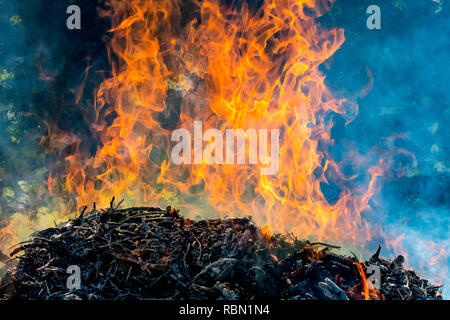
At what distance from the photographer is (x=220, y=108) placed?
10.9 m

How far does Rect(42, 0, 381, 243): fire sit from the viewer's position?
10.6 m

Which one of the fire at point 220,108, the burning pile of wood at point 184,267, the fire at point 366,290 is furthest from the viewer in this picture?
the fire at point 220,108

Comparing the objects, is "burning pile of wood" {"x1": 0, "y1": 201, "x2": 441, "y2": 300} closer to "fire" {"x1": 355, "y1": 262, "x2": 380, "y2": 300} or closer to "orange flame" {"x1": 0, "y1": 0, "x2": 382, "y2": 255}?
"fire" {"x1": 355, "y1": 262, "x2": 380, "y2": 300}

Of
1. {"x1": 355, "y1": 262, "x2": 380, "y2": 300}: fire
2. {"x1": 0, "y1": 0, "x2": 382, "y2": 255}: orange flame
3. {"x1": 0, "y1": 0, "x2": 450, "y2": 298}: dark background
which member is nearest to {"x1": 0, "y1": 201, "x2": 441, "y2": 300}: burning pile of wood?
{"x1": 355, "y1": 262, "x2": 380, "y2": 300}: fire

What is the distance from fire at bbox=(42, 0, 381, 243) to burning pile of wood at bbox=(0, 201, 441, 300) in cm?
418

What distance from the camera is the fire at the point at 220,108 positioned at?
34.9ft

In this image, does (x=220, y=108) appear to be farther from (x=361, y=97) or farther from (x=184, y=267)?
(x=184, y=267)

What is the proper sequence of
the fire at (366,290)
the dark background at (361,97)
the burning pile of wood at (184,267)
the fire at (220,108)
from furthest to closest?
the dark background at (361,97)
the fire at (220,108)
the fire at (366,290)
the burning pile of wood at (184,267)

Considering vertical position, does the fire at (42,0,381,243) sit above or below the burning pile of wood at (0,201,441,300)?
above

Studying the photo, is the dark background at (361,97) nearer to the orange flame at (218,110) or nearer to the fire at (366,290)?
the orange flame at (218,110)

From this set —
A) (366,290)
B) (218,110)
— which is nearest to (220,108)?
(218,110)

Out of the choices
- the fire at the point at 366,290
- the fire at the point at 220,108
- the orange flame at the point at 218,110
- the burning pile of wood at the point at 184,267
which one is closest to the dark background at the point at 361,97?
the orange flame at the point at 218,110

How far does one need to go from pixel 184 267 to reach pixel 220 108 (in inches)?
259

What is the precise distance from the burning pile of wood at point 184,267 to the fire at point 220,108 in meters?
4.18
